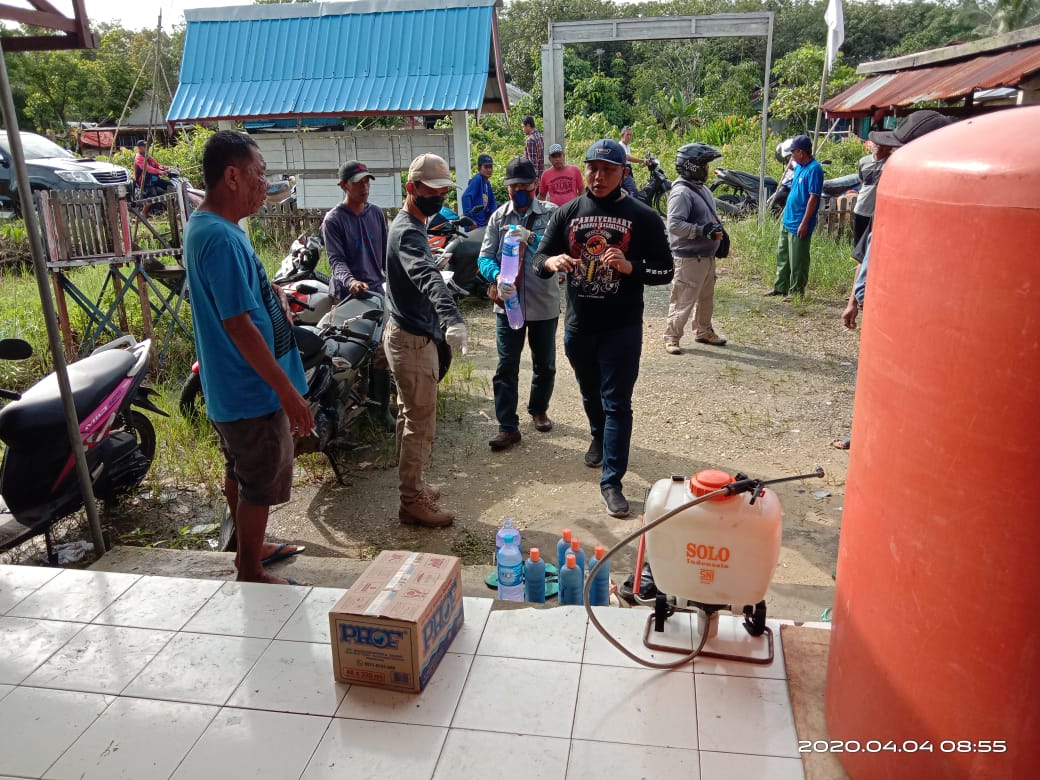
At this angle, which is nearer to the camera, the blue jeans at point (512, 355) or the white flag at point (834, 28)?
the blue jeans at point (512, 355)

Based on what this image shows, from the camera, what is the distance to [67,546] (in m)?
3.81

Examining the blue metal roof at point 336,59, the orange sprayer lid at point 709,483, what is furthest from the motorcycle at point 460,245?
the orange sprayer lid at point 709,483

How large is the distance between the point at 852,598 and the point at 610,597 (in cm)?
142

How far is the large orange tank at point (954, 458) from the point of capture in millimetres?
1497

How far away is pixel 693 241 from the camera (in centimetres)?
695

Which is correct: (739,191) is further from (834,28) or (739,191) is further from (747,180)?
(834,28)

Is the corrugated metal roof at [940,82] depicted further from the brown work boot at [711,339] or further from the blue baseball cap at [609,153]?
the blue baseball cap at [609,153]

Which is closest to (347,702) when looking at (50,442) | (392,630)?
(392,630)

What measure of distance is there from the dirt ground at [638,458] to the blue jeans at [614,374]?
0.98 ft

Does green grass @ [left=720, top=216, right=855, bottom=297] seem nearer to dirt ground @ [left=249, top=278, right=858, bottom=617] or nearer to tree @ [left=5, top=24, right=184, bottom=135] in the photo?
dirt ground @ [left=249, top=278, right=858, bottom=617]

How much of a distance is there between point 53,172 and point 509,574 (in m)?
9.78

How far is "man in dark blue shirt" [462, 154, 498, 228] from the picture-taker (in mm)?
9555

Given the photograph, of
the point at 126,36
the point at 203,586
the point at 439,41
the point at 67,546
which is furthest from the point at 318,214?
the point at 126,36

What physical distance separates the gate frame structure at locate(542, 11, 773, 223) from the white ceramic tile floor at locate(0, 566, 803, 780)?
983 cm
